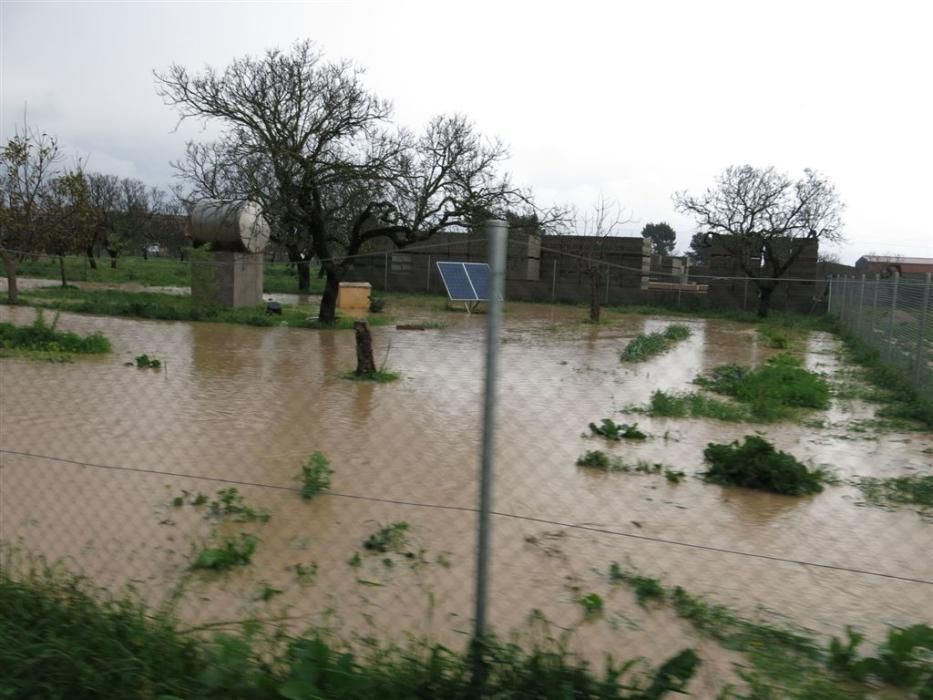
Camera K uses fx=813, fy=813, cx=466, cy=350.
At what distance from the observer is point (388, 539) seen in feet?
16.8

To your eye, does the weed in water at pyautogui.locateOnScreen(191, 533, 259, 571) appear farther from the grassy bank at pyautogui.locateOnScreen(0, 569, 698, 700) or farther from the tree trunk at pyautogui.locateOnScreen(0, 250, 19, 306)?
the tree trunk at pyautogui.locateOnScreen(0, 250, 19, 306)

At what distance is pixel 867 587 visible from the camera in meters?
4.68

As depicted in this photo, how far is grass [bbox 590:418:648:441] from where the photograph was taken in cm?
857

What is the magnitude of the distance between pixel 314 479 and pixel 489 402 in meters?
3.56

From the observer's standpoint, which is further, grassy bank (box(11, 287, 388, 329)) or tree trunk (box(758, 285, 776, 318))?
tree trunk (box(758, 285, 776, 318))

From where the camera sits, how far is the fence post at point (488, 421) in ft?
9.08

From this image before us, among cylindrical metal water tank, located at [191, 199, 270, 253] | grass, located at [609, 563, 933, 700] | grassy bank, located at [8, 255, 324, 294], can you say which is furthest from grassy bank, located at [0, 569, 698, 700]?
grassy bank, located at [8, 255, 324, 294]

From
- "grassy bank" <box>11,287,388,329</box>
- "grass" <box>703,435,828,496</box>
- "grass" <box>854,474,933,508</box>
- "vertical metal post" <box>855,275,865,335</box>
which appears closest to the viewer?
"grass" <box>854,474,933,508</box>

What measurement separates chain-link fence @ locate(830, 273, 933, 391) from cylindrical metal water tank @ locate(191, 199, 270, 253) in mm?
15065

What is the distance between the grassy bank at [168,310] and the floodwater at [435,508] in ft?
26.7

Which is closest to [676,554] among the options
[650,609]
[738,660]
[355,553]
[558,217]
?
[650,609]

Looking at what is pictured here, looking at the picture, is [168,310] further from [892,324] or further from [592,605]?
[592,605]

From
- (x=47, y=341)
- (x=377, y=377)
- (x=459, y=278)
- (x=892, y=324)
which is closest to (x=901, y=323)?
(x=892, y=324)

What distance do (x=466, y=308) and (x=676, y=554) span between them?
2152 centimetres
